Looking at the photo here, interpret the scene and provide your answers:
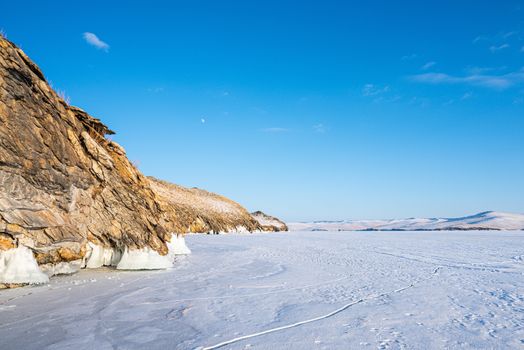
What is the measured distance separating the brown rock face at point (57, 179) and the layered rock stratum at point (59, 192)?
29 millimetres

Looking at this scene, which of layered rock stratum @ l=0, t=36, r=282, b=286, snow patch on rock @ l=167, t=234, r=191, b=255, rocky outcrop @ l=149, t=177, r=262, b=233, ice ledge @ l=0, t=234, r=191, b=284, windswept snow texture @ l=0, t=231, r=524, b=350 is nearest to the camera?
windswept snow texture @ l=0, t=231, r=524, b=350

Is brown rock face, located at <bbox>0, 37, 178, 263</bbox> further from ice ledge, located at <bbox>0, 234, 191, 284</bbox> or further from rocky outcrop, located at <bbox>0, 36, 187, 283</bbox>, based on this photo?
ice ledge, located at <bbox>0, 234, 191, 284</bbox>

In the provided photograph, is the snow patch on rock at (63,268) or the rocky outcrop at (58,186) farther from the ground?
the rocky outcrop at (58,186)

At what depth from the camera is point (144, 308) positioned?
740 centimetres

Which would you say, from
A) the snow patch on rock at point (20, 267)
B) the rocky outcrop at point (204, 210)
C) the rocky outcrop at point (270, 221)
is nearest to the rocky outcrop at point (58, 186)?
the snow patch on rock at point (20, 267)

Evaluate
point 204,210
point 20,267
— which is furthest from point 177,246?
point 204,210

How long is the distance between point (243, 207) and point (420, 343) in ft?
250

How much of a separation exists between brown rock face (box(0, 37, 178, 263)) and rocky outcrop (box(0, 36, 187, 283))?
3 centimetres

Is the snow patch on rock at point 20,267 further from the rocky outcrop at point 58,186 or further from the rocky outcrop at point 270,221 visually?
the rocky outcrop at point 270,221

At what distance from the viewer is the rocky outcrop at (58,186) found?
31.4 ft

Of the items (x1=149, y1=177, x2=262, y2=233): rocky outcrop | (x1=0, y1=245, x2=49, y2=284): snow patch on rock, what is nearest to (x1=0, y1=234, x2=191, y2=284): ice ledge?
(x1=0, y1=245, x2=49, y2=284): snow patch on rock

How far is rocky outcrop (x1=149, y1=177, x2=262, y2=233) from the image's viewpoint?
52438 millimetres

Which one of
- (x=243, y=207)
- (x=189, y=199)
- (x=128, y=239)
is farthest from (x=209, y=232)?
(x=128, y=239)

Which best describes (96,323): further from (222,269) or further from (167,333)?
(222,269)
